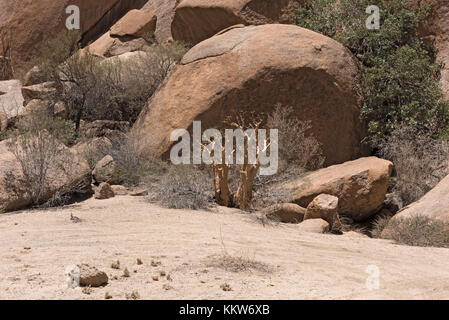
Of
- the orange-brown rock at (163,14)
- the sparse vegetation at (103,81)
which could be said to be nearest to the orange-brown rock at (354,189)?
the sparse vegetation at (103,81)

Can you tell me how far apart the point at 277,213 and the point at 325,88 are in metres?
3.13

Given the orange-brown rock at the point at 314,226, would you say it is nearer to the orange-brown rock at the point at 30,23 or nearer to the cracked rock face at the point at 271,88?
the cracked rock face at the point at 271,88

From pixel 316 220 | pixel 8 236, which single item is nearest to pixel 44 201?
pixel 8 236

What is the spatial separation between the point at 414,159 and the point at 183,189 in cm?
416

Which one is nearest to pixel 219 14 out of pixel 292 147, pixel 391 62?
pixel 391 62

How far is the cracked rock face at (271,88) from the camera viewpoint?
10906 mm

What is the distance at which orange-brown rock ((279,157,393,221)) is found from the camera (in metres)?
9.73

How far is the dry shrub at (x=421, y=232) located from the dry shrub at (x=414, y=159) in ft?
7.26

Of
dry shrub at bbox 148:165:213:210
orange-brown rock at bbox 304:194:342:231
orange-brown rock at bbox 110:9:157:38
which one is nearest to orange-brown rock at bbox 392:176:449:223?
orange-brown rock at bbox 304:194:342:231

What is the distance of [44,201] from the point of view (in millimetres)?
9008

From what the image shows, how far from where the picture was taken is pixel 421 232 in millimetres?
7645

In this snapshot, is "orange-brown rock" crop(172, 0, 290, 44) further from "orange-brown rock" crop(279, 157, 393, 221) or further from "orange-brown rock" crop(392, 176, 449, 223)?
"orange-brown rock" crop(392, 176, 449, 223)

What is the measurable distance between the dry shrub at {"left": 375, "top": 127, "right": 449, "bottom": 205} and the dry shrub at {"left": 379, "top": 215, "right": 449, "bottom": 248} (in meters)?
2.21
